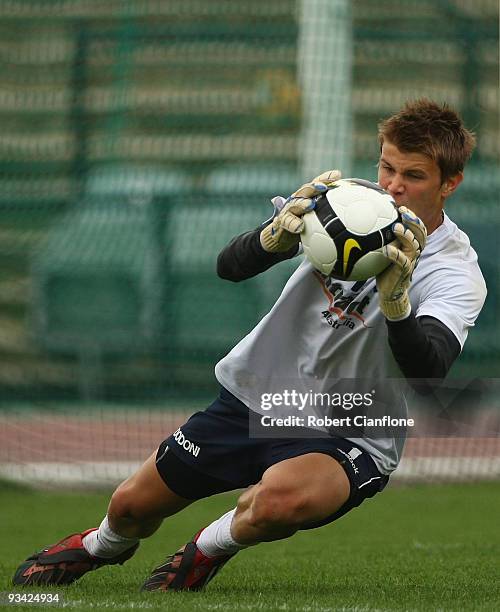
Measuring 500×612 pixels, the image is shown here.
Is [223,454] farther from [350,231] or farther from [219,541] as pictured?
[350,231]

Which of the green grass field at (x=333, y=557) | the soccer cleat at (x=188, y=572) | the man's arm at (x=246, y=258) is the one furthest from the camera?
the soccer cleat at (x=188, y=572)

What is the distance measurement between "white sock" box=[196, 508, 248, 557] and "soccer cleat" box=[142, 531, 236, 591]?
0.03 metres

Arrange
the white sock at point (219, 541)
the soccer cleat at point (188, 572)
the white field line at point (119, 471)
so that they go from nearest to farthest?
the white sock at point (219, 541)
the soccer cleat at point (188, 572)
the white field line at point (119, 471)

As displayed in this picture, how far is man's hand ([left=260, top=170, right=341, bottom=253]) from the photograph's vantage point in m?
4.34

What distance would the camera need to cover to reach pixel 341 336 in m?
4.82

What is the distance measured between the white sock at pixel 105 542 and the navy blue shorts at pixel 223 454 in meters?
0.34

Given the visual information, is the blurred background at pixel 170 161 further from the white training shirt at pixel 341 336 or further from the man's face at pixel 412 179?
the man's face at pixel 412 179

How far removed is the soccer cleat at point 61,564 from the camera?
510 cm

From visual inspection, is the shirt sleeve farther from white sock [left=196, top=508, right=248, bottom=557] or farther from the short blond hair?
white sock [left=196, top=508, right=248, bottom=557]

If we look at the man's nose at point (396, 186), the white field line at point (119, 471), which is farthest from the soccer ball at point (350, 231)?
the white field line at point (119, 471)

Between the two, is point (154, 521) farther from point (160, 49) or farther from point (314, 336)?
point (160, 49)

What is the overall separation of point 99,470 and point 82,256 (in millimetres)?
1894

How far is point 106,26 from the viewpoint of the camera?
402 inches

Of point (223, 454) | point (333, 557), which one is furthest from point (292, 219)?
point (333, 557)
